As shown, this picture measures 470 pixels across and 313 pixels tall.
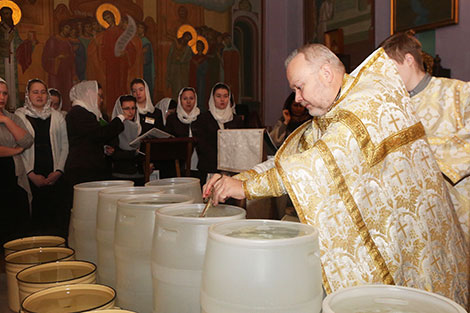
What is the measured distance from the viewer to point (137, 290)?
42.6 inches

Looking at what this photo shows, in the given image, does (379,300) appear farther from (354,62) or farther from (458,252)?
(354,62)

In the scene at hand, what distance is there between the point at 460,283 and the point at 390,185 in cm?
53

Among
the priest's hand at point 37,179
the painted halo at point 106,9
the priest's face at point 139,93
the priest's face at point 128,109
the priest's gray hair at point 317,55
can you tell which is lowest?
the priest's hand at point 37,179

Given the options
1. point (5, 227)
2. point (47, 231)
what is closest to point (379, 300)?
point (5, 227)

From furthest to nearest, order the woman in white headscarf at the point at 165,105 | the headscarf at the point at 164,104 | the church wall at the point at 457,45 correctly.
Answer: the headscarf at the point at 164,104 < the woman in white headscarf at the point at 165,105 < the church wall at the point at 457,45

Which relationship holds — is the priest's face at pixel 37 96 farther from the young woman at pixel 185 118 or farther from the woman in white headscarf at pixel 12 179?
the young woman at pixel 185 118

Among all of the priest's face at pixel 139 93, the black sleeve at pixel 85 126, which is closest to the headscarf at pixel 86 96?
the black sleeve at pixel 85 126

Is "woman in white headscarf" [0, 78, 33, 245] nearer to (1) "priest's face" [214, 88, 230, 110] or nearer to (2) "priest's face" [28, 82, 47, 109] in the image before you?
(2) "priest's face" [28, 82, 47, 109]

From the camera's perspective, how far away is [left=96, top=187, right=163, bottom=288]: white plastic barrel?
1.22 meters

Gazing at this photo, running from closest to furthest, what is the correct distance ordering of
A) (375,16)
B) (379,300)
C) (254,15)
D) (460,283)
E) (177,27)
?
1. (379,300)
2. (460,283)
3. (375,16)
4. (177,27)
5. (254,15)

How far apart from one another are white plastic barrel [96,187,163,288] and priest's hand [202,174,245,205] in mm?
159

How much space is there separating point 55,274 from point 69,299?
0.17m

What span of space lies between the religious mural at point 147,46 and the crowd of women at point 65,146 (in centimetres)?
340

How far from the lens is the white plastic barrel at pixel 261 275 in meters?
0.71
